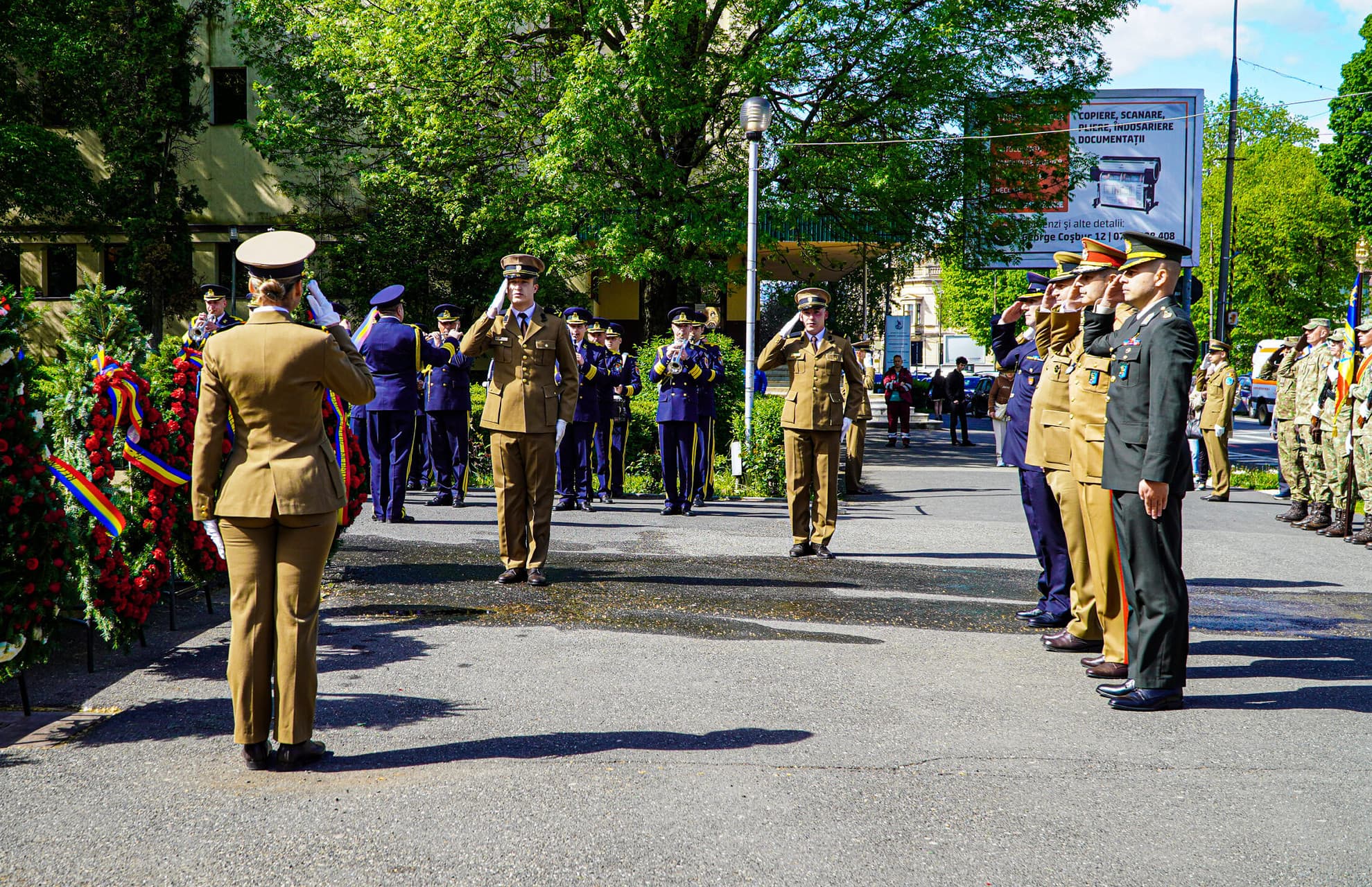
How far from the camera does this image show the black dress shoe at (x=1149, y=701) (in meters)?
5.43

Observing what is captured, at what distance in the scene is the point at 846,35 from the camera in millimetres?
19734

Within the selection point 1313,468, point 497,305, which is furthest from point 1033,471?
point 1313,468

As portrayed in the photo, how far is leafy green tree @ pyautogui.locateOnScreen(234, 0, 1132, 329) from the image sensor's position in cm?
1884

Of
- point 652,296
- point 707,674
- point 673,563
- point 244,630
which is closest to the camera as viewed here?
point 244,630

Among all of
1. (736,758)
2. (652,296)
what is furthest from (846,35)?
(736,758)

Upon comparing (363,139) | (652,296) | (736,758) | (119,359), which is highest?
(363,139)

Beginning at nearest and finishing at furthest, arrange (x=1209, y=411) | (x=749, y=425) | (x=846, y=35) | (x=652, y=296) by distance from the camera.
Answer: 1. (x=749, y=425)
2. (x=1209, y=411)
3. (x=846, y=35)
4. (x=652, y=296)

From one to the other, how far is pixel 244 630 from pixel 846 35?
17.7 m

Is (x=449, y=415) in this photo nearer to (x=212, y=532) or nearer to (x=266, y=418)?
(x=212, y=532)

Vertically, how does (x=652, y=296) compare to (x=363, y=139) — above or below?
Result: below

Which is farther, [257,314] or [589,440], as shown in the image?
[589,440]

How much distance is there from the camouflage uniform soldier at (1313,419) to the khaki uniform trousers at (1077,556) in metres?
7.57

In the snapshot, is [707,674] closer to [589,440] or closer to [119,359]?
[119,359]

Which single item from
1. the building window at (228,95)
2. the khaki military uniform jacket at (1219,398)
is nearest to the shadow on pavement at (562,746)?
the khaki military uniform jacket at (1219,398)
